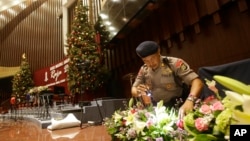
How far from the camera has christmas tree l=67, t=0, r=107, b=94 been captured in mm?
7293

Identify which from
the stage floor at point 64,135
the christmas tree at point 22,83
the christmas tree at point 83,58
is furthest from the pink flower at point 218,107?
the christmas tree at point 22,83

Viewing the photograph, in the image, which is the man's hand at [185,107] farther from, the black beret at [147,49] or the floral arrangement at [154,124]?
the black beret at [147,49]

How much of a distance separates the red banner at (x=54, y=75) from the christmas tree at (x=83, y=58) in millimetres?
1854

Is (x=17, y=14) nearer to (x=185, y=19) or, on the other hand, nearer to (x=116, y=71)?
(x=116, y=71)

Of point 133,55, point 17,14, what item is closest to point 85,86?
point 133,55

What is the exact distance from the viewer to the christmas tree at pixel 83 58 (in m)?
7.29

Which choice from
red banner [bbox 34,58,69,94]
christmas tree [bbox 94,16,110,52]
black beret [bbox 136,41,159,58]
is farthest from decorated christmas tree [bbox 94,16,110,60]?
black beret [bbox 136,41,159,58]

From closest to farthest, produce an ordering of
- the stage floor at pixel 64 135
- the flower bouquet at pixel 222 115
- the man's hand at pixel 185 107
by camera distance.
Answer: the flower bouquet at pixel 222 115
the man's hand at pixel 185 107
the stage floor at pixel 64 135

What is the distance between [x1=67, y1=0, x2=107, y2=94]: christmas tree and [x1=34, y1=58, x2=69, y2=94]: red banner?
73.0 inches

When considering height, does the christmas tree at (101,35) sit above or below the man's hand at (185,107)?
above

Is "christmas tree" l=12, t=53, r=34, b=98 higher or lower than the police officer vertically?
higher

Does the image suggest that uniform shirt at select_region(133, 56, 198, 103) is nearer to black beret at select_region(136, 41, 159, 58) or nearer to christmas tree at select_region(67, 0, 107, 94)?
black beret at select_region(136, 41, 159, 58)

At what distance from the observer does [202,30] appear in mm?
Answer: 4035

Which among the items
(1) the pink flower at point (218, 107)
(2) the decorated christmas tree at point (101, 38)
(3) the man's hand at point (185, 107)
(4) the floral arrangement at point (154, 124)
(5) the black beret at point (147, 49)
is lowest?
(4) the floral arrangement at point (154, 124)
